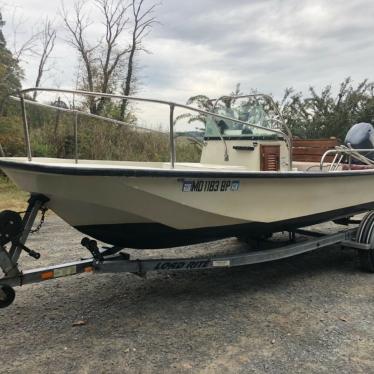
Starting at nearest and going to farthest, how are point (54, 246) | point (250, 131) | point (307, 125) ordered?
point (250, 131)
point (54, 246)
point (307, 125)

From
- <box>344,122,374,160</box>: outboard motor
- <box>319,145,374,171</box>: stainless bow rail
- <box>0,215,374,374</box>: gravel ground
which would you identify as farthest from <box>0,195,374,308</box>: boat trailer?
<box>344,122,374,160</box>: outboard motor

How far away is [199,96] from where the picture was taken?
5.59m

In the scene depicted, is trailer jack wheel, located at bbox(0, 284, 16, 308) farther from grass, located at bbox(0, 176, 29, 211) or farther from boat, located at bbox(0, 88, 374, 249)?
grass, located at bbox(0, 176, 29, 211)

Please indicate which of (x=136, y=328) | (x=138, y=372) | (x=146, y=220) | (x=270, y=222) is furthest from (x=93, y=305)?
(x=270, y=222)

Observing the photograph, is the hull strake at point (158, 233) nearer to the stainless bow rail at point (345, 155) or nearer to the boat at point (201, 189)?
the boat at point (201, 189)

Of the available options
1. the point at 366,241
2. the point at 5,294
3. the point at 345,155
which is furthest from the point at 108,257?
the point at 345,155

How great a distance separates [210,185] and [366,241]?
2.14 metres

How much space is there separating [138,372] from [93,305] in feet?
3.88

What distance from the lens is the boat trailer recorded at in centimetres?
298

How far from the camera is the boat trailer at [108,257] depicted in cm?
298

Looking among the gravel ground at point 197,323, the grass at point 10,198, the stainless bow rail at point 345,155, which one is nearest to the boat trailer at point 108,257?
the gravel ground at point 197,323

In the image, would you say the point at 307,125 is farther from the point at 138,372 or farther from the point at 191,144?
the point at 138,372

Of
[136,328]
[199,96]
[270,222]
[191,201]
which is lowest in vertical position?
[136,328]

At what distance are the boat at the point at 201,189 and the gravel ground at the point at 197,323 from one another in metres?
0.57
